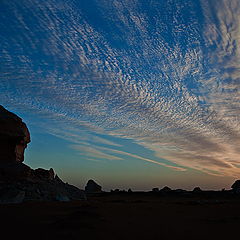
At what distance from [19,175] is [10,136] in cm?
507

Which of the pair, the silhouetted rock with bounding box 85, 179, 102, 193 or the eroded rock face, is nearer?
the eroded rock face

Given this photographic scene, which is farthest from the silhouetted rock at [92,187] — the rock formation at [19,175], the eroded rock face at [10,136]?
the eroded rock face at [10,136]

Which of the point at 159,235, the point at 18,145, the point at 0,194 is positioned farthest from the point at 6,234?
the point at 18,145

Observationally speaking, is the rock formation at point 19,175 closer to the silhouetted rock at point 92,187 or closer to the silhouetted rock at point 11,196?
the silhouetted rock at point 11,196

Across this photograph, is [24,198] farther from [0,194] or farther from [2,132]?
[2,132]

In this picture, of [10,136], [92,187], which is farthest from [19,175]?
[92,187]

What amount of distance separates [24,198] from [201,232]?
14.9 m

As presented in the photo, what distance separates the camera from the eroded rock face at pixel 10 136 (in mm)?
23528

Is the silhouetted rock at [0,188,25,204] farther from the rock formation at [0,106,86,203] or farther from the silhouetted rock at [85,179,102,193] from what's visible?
the silhouetted rock at [85,179,102,193]

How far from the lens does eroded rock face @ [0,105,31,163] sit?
77.2 feet

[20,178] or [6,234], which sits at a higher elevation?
[20,178]

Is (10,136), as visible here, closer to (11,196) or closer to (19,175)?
(19,175)

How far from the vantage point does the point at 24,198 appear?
17.4 m

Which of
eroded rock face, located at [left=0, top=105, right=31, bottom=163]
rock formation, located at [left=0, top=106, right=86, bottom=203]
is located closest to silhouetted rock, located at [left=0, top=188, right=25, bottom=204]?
rock formation, located at [left=0, top=106, right=86, bottom=203]
